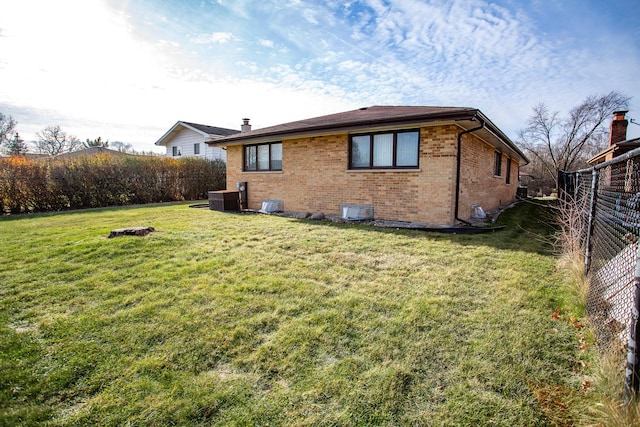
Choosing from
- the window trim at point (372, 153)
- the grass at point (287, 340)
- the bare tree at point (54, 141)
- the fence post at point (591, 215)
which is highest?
the bare tree at point (54, 141)

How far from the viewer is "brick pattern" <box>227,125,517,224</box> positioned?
324 inches

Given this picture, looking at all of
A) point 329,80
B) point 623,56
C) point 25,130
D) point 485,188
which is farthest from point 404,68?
point 25,130

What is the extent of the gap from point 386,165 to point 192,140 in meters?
22.1

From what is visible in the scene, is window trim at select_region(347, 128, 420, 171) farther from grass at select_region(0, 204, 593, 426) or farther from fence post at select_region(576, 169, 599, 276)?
fence post at select_region(576, 169, 599, 276)

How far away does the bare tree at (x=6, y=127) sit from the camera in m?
39.9

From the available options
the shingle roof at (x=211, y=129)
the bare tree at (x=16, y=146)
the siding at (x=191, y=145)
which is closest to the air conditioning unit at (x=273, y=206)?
the siding at (x=191, y=145)

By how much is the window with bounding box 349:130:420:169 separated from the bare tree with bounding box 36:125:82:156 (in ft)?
173

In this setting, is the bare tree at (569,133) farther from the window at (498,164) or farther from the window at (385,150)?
the window at (385,150)

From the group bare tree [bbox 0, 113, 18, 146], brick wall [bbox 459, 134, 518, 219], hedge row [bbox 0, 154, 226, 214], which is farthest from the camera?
bare tree [bbox 0, 113, 18, 146]

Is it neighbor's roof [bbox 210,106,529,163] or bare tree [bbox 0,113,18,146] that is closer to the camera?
neighbor's roof [bbox 210,106,529,163]

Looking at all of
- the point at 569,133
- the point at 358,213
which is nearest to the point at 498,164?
the point at 358,213

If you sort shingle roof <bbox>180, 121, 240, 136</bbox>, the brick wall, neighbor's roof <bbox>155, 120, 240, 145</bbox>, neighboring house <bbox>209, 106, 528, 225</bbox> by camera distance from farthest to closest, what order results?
shingle roof <bbox>180, 121, 240, 136</bbox> → neighbor's roof <bbox>155, 120, 240, 145</bbox> → the brick wall → neighboring house <bbox>209, 106, 528, 225</bbox>

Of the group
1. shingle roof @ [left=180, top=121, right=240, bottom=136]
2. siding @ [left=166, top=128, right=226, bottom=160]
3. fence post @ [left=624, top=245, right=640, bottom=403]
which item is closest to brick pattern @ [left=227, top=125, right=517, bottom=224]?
fence post @ [left=624, top=245, right=640, bottom=403]

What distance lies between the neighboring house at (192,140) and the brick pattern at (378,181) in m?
13.5
